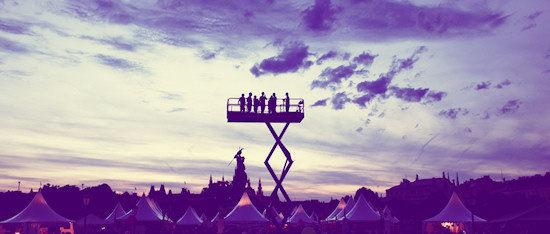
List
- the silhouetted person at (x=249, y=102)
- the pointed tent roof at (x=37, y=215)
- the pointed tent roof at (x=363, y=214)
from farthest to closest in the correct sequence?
the pointed tent roof at (x=363, y=214) → the silhouetted person at (x=249, y=102) → the pointed tent roof at (x=37, y=215)

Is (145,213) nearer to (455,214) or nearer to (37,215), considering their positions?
(37,215)

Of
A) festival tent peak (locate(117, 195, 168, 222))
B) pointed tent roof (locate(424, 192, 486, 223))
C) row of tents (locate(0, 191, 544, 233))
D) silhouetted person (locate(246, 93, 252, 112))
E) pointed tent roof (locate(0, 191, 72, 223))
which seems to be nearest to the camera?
pointed tent roof (locate(0, 191, 72, 223))

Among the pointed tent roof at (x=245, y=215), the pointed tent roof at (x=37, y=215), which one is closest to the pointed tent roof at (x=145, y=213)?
the pointed tent roof at (x=37, y=215)

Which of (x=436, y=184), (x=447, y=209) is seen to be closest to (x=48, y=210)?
(x=447, y=209)

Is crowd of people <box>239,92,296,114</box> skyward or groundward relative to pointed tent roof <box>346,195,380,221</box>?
skyward

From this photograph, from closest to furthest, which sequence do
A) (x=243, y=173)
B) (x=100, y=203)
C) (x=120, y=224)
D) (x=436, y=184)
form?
(x=120, y=224) → (x=100, y=203) → (x=243, y=173) → (x=436, y=184)

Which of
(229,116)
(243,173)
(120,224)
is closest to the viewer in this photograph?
(229,116)

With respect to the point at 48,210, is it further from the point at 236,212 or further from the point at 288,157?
the point at 288,157

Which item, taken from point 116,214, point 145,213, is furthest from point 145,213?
point 116,214

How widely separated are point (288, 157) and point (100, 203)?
69899 mm

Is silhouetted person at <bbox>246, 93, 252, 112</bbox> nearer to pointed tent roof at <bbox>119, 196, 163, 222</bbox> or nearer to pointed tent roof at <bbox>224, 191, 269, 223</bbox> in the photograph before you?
pointed tent roof at <bbox>224, 191, 269, 223</bbox>

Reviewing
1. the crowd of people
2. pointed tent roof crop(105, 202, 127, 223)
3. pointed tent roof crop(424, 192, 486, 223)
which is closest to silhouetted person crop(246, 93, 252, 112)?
the crowd of people

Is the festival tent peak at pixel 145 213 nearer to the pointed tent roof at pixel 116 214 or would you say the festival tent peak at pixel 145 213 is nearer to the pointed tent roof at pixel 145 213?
the pointed tent roof at pixel 145 213

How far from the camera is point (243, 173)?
115438 mm
